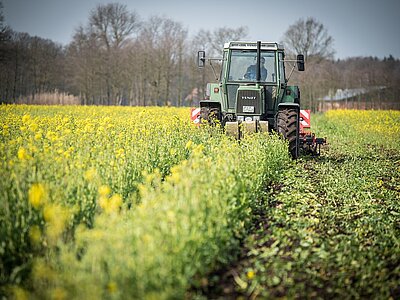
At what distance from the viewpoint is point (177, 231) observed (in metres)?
4.20

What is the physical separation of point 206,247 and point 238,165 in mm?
2162

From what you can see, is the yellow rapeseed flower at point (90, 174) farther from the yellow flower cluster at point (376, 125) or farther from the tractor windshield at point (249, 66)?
the yellow flower cluster at point (376, 125)

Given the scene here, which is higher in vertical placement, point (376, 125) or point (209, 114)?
point (209, 114)

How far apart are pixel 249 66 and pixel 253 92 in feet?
3.19

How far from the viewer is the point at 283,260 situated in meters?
4.91

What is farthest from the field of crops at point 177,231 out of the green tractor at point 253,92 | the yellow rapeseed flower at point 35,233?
the green tractor at point 253,92

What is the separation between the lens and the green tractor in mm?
11727

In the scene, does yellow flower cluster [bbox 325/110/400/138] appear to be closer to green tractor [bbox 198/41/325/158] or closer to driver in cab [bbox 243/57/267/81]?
green tractor [bbox 198/41/325/158]

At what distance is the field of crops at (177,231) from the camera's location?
3.68 metres

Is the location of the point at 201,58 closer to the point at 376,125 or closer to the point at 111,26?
the point at 376,125

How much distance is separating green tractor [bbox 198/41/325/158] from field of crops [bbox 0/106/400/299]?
3889 mm

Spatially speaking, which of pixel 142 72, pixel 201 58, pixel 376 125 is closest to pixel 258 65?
pixel 201 58

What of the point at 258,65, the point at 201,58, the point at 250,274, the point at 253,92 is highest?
the point at 201,58

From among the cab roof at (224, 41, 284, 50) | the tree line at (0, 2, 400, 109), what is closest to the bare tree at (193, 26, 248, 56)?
the tree line at (0, 2, 400, 109)
